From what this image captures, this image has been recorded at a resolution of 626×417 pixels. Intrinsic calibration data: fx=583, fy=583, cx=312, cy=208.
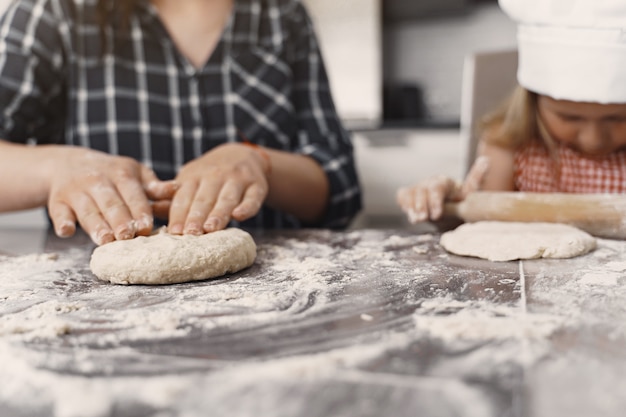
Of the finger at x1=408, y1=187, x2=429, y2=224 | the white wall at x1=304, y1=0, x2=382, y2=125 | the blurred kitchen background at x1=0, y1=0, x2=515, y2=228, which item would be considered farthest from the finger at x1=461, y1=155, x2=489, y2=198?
the white wall at x1=304, y1=0, x2=382, y2=125

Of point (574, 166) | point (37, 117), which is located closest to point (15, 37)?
point (37, 117)

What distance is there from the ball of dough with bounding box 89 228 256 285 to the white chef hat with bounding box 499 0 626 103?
0.62 m

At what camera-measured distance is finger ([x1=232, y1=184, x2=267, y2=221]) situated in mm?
924

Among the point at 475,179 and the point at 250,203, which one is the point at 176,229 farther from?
the point at 475,179

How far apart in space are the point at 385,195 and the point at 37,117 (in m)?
1.68

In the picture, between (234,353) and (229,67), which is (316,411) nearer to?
(234,353)

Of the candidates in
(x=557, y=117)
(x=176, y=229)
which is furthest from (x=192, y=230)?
(x=557, y=117)

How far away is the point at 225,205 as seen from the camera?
920 millimetres

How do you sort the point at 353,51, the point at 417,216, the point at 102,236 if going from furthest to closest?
the point at 353,51, the point at 417,216, the point at 102,236

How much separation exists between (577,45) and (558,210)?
28cm

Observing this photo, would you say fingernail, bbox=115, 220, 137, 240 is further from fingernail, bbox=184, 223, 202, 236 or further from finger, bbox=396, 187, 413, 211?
finger, bbox=396, 187, 413, 211

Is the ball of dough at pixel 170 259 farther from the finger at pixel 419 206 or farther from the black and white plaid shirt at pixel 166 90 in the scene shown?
the black and white plaid shirt at pixel 166 90

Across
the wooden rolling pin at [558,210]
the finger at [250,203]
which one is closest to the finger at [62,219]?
the finger at [250,203]

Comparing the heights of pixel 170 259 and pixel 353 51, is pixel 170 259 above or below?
below
